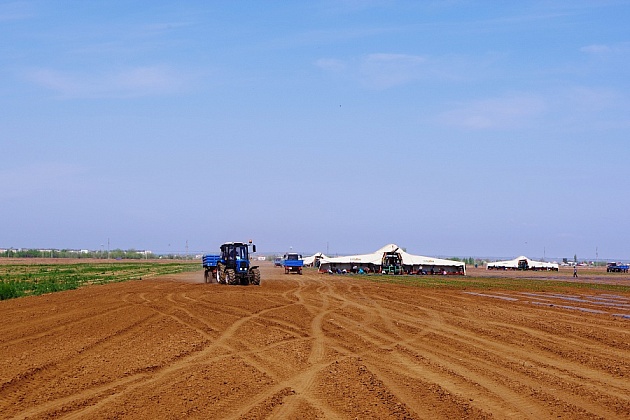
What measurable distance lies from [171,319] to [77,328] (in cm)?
318

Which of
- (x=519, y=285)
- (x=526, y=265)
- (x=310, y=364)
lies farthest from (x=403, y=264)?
(x=310, y=364)

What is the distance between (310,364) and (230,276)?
97.9ft

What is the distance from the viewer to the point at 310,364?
44.2 ft

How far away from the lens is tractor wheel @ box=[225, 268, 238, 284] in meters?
42.8

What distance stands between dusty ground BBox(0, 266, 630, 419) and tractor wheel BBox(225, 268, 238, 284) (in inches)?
680

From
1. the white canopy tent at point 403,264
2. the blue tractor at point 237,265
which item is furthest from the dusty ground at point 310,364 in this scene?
the white canopy tent at point 403,264

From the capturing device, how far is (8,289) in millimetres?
34875

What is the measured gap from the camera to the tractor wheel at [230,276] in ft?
140

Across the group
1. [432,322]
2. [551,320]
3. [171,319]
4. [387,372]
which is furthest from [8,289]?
[387,372]

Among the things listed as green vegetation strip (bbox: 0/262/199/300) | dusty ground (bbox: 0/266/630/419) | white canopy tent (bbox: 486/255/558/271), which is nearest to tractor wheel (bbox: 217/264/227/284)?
green vegetation strip (bbox: 0/262/199/300)

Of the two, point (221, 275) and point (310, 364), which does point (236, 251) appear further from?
point (310, 364)

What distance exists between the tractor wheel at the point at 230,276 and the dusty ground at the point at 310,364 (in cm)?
1727

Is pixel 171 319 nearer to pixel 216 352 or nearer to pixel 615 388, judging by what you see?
pixel 216 352

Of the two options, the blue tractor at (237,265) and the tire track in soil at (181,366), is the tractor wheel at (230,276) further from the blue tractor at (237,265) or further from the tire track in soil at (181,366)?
the tire track in soil at (181,366)
